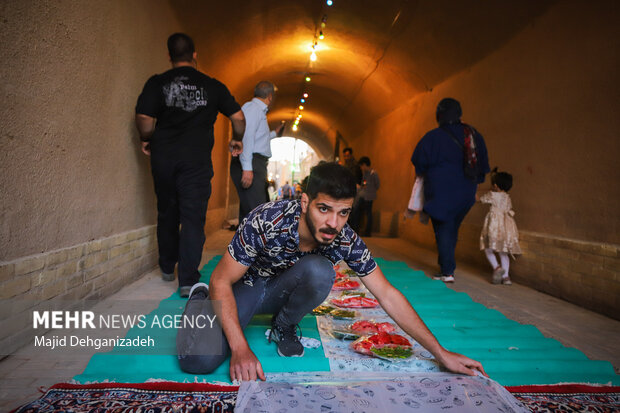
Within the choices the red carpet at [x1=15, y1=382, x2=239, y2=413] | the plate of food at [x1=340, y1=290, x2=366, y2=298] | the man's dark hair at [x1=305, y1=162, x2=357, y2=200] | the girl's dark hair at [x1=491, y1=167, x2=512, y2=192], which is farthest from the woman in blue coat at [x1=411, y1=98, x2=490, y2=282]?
the red carpet at [x1=15, y1=382, x2=239, y2=413]

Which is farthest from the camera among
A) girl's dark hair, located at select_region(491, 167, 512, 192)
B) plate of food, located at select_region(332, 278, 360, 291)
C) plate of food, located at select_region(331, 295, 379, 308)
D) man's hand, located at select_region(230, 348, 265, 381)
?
girl's dark hair, located at select_region(491, 167, 512, 192)

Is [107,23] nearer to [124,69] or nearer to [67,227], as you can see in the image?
[124,69]

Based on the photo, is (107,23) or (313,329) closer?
(313,329)

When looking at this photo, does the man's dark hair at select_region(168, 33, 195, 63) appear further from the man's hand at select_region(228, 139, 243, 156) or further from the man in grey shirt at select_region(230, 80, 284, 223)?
the man in grey shirt at select_region(230, 80, 284, 223)

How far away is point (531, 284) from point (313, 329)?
322cm

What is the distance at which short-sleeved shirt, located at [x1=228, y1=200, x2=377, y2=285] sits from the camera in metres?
1.91

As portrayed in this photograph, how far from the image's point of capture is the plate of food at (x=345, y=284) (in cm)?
369

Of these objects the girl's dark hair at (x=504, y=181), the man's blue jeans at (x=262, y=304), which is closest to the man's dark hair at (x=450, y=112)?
the girl's dark hair at (x=504, y=181)

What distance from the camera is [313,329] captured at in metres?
2.62

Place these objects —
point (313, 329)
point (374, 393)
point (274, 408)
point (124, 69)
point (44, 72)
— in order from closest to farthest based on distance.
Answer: point (274, 408)
point (374, 393)
point (44, 72)
point (313, 329)
point (124, 69)

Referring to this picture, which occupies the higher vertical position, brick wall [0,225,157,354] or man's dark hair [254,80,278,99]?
man's dark hair [254,80,278,99]

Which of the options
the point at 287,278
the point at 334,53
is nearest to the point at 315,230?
the point at 287,278

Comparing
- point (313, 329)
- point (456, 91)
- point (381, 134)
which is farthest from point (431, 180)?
point (381, 134)

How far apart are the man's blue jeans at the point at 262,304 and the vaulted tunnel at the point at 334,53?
105 centimetres
